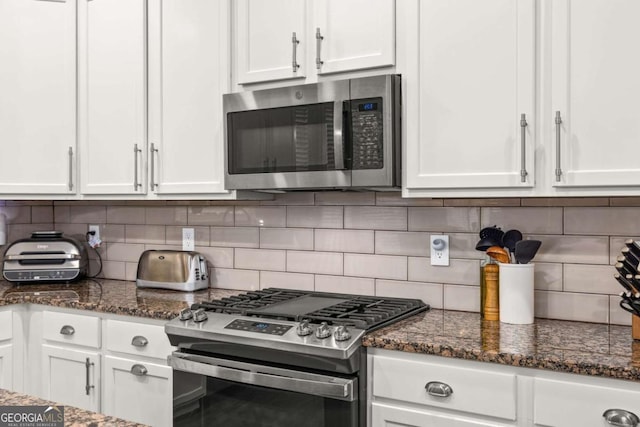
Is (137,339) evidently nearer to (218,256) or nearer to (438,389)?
(218,256)

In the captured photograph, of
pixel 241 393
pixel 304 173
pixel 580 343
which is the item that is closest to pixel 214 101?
pixel 304 173

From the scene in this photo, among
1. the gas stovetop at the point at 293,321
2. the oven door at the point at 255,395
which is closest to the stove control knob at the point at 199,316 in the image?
the gas stovetop at the point at 293,321

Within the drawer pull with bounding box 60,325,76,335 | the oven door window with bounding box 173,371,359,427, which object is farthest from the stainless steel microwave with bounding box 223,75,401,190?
the drawer pull with bounding box 60,325,76,335

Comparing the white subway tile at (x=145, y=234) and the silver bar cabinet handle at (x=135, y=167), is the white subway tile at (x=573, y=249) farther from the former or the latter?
the white subway tile at (x=145, y=234)

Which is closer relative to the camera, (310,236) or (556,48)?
(556,48)

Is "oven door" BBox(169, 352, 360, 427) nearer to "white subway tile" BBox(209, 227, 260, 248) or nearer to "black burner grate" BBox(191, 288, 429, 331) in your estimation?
"black burner grate" BBox(191, 288, 429, 331)

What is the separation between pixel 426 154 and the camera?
202 cm

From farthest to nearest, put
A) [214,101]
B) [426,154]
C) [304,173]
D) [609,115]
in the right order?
[214,101]
[304,173]
[426,154]
[609,115]

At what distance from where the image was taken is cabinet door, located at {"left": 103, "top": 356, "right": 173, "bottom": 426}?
2291 millimetres

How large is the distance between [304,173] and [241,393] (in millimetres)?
812

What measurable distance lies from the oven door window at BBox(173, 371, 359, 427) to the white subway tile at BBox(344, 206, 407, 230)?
85cm

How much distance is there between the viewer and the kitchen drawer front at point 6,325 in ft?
8.48

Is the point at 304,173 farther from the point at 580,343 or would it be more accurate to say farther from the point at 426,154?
the point at 580,343

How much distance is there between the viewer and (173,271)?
276cm
